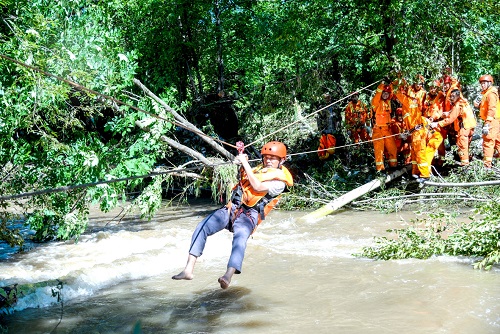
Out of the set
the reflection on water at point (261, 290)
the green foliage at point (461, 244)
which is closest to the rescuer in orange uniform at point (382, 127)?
the reflection on water at point (261, 290)

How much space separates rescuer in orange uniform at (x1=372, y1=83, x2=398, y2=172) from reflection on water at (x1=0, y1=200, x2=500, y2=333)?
2.39 m

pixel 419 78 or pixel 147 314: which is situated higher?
pixel 419 78

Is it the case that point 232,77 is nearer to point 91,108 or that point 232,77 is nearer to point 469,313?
point 91,108

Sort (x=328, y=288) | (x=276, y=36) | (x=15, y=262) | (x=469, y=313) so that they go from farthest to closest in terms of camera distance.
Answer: (x=276, y=36) < (x=15, y=262) < (x=328, y=288) < (x=469, y=313)

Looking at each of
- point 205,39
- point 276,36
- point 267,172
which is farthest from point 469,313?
point 205,39

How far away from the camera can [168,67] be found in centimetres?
1353

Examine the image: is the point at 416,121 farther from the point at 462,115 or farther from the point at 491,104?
the point at 491,104

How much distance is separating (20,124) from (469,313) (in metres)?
5.98

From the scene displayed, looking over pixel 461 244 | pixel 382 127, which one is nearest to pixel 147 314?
pixel 461 244

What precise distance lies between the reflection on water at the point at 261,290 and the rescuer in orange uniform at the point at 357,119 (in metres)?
4.19

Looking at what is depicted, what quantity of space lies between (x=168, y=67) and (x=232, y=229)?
831 centimetres

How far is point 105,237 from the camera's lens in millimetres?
9680

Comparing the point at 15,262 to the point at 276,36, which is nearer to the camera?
the point at 15,262

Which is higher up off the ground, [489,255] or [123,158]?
[123,158]
